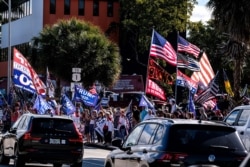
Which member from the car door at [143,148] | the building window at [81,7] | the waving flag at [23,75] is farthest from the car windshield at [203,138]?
the building window at [81,7]

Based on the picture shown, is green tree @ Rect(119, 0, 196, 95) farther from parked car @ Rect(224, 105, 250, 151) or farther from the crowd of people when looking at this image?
parked car @ Rect(224, 105, 250, 151)

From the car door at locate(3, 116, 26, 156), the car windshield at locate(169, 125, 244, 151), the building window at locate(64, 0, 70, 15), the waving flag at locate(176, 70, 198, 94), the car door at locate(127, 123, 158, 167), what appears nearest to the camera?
the car windshield at locate(169, 125, 244, 151)

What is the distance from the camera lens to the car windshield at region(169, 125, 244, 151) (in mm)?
11195

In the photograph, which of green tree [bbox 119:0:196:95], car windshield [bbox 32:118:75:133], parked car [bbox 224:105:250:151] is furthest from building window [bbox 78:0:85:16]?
parked car [bbox 224:105:250:151]

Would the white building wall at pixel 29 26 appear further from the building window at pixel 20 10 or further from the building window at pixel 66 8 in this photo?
the building window at pixel 66 8

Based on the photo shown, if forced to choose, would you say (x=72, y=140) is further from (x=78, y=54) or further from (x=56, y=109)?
(x=78, y=54)

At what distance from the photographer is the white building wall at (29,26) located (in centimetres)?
6662

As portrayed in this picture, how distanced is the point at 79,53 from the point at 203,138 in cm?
4109

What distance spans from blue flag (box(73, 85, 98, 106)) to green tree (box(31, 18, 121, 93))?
15.1 m

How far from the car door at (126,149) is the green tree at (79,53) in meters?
38.6

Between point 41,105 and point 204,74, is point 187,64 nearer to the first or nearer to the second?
point 204,74

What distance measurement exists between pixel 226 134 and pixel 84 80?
41473 mm

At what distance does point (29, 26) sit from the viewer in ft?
228

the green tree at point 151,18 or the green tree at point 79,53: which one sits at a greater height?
the green tree at point 151,18
